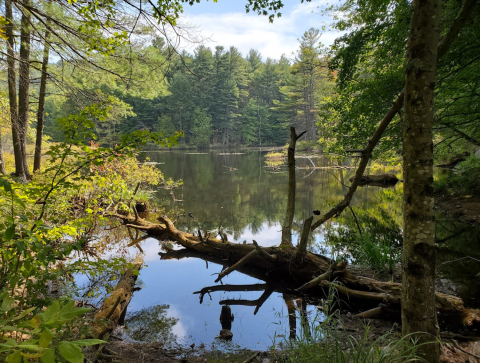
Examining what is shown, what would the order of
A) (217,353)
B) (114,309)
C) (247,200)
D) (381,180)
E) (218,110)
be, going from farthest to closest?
(218,110), (381,180), (247,200), (114,309), (217,353)

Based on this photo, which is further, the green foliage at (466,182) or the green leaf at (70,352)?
the green foliage at (466,182)

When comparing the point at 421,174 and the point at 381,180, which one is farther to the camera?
the point at 381,180

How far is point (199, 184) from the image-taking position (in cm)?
1625

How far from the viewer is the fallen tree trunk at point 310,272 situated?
3.53m

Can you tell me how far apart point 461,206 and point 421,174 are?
964cm

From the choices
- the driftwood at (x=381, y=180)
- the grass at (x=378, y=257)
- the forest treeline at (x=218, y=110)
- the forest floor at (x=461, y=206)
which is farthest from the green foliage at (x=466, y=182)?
the forest treeline at (x=218, y=110)

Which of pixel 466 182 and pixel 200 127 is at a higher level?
pixel 200 127

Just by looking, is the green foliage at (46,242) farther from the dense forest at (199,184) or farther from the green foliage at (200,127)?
the green foliage at (200,127)

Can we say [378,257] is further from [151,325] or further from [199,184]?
[199,184]

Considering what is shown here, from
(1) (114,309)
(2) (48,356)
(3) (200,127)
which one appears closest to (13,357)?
(2) (48,356)

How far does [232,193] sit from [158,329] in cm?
1035

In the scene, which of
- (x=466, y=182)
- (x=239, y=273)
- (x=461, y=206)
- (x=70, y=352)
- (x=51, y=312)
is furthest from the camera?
(x=466, y=182)

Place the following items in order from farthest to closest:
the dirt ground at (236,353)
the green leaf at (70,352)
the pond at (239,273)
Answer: the pond at (239,273)
the dirt ground at (236,353)
the green leaf at (70,352)

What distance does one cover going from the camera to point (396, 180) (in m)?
17.3
